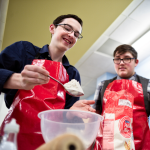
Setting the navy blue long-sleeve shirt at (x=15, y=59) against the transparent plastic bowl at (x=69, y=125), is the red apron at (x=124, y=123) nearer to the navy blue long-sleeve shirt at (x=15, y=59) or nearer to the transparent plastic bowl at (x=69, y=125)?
the navy blue long-sleeve shirt at (x=15, y=59)

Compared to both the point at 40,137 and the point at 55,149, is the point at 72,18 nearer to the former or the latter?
the point at 40,137

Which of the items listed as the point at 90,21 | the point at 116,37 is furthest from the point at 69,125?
the point at 116,37

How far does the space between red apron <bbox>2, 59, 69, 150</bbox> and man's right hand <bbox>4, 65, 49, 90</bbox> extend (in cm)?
13

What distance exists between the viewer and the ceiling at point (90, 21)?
185cm

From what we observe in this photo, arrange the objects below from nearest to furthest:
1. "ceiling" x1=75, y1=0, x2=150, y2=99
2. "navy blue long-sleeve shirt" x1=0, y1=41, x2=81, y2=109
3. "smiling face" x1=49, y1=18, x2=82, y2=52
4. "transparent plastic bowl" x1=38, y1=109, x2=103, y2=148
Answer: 1. "transparent plastic bowl" x1=38, y1=109, x2=103, y2=148
2. "navy blue long-sleeve shirt" x1=0, y1=41, x2=81, y2=109
3. "smiling face" x1=49, y1=18, x2=82, y2=52
4. "ceiling" x1=75, y1=0, x2=150, y2=99

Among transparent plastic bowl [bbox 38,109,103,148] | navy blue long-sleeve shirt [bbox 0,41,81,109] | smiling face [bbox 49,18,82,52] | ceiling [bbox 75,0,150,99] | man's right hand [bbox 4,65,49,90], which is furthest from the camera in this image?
ceiling [bbox 75,0,150,99]

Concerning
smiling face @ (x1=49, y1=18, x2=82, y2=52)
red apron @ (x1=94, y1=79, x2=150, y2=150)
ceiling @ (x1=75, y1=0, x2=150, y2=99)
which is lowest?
red apron @ (x1=94, y1=79, x2=150, y2=150)

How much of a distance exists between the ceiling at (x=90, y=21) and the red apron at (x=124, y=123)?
1.33m

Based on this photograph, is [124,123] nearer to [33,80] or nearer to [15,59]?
[33,80]

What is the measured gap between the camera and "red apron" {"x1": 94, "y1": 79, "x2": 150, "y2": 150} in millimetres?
768

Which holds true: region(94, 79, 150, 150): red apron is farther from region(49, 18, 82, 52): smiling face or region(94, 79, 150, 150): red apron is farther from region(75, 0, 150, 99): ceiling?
region(75, 0, 150, 99): ceiling

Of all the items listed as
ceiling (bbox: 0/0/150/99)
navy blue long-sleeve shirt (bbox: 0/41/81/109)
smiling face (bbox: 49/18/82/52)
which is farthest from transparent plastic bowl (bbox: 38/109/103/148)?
ceiling (bbox: 0/0/150/99)

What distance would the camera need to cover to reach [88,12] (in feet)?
6.45

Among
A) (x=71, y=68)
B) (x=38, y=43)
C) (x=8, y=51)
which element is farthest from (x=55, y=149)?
(x=38, y=43)
